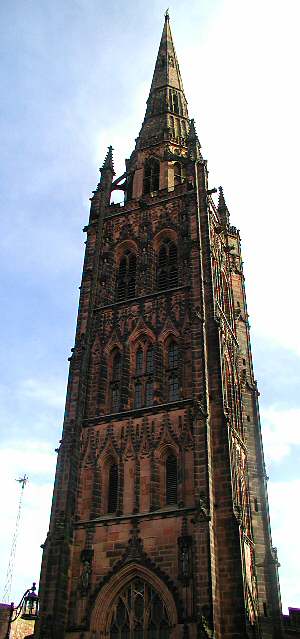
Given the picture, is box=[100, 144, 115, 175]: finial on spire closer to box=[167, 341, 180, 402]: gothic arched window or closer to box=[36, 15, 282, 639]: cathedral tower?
box=[36, 15, 282, 639]: cathedral tower

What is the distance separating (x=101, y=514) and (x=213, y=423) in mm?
5265

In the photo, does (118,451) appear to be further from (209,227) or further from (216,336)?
(209,227)

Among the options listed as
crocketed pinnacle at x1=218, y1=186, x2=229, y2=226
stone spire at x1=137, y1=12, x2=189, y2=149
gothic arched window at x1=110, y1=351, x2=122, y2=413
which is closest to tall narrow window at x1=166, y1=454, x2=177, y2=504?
gothic arched window at x1=110, y1=351, x2=122, y2=413

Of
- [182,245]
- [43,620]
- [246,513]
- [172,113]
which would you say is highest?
[172,113]

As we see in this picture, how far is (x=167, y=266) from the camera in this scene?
105 feet

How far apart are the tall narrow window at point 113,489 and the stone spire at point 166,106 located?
22312mm

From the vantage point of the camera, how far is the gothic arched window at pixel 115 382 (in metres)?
28.0

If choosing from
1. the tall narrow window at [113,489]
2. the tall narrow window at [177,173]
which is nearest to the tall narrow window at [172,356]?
the tall narrow window at [113,489]

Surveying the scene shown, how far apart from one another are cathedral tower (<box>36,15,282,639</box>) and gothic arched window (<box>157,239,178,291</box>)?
→ 0.22ft

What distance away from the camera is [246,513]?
26.5m

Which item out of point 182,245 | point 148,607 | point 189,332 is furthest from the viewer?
point 182,245

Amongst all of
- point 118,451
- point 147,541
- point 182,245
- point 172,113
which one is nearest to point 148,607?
point 147,541

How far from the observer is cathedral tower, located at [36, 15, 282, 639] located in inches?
869

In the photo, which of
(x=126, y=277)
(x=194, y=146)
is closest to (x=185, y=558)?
(x=126, y=277)
